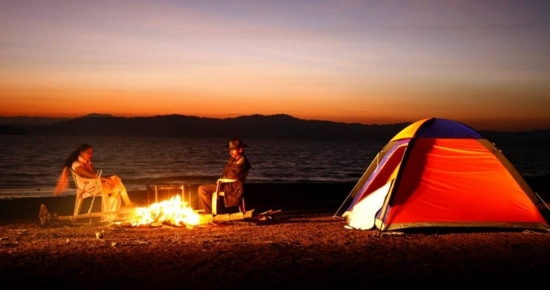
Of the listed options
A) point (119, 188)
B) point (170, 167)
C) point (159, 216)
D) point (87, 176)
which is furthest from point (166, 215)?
point (170, 167)

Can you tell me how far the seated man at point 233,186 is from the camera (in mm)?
10836

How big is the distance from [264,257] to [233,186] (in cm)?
368

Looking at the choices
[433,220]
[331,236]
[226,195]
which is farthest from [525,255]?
[226,195]

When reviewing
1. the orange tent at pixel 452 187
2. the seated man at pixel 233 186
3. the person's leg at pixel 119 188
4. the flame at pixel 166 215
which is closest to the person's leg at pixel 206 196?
the seated man at pixel 233 186

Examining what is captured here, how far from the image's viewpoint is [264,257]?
730 centimetres

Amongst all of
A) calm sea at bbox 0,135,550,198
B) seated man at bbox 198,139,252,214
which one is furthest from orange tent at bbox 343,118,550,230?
calm sea at bbox 0,135,550,198

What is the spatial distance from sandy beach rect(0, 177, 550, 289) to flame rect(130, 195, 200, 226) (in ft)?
0.60

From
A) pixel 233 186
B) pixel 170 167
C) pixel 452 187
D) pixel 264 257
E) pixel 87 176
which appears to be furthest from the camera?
pixel 170 167

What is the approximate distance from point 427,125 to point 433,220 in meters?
1.71

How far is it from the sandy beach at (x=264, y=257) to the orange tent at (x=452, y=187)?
282 mm

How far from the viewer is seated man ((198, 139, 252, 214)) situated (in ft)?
35.6

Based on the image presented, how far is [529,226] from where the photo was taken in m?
9.71

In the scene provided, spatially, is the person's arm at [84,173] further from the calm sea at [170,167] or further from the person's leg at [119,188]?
the calm sea at [170,167]

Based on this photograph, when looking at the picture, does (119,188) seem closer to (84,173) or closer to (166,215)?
(84,173)
